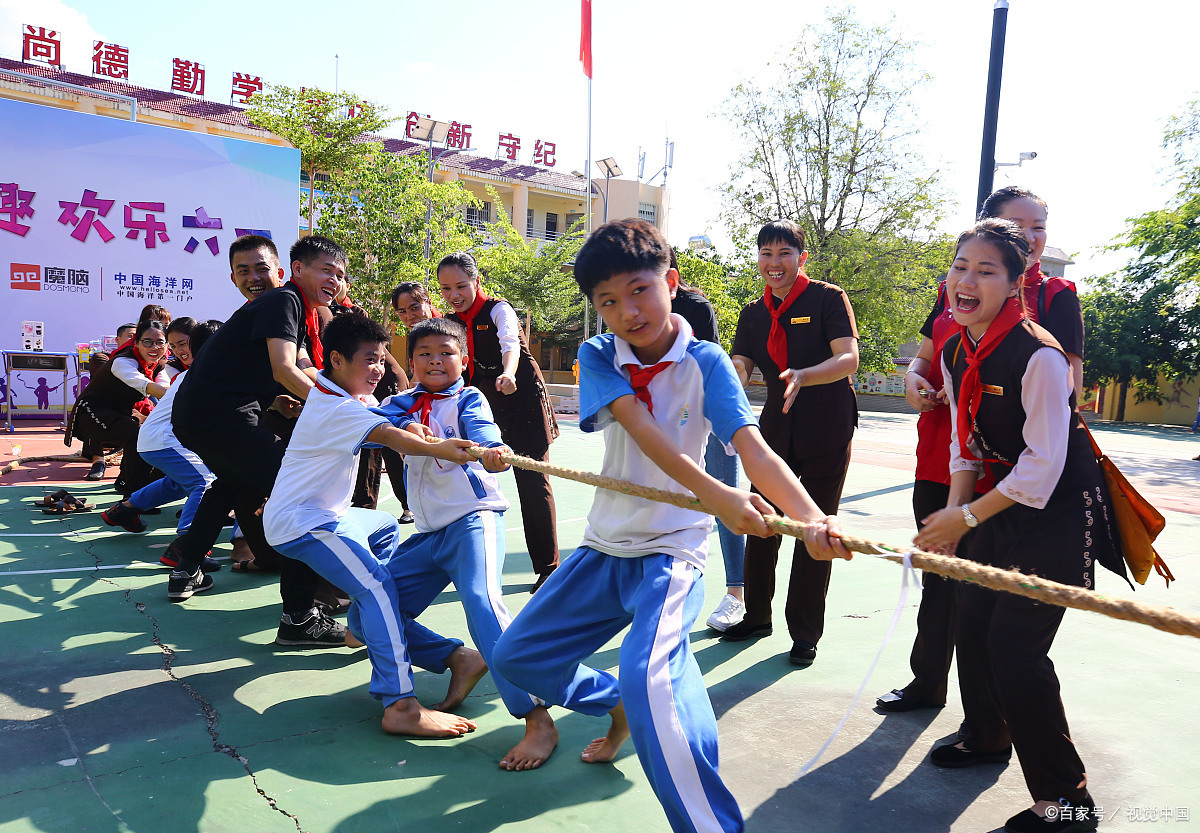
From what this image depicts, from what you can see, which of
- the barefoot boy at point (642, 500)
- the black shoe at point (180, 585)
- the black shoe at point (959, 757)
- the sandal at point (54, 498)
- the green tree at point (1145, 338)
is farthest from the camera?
the green tree at point (1145, 338)

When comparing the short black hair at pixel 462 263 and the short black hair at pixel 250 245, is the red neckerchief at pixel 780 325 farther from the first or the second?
the short black hair at pixel 250 245

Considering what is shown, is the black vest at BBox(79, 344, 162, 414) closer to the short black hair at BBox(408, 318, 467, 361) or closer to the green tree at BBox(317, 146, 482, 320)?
the short black hair at BBox(408, 318, 467, 361)

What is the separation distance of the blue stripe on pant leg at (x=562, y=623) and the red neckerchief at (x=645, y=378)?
0.43m

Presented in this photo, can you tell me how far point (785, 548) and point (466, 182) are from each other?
27739 mm

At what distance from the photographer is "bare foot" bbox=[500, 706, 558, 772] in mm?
2436

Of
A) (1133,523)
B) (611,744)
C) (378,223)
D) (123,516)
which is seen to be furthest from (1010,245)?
(378,223)

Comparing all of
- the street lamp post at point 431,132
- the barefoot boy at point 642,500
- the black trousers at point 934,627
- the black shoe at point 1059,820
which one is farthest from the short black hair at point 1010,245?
the street lamp post at point 431,132

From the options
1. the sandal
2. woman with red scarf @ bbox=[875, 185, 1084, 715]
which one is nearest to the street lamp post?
the sandal

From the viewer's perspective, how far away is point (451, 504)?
9.56 ft

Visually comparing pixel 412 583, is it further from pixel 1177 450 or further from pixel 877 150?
pixel 877 150

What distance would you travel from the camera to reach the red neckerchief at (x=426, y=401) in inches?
121

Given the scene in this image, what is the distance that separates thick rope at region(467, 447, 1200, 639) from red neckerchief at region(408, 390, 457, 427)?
1.25m

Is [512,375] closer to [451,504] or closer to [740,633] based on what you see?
[451,504]

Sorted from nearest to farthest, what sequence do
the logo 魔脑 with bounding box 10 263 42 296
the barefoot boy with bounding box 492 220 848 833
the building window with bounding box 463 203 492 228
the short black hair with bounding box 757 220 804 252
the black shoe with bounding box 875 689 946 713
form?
the barefoot boy with bounding box 492 220 848 833 < the black shoe with bounding box 875 689 946 713 < the short black hair with bounding box 757 220 804 252 < the logo 魔脑 with bounding box 10 263 42 296 < the building window with bounding box 463 203 492 228
